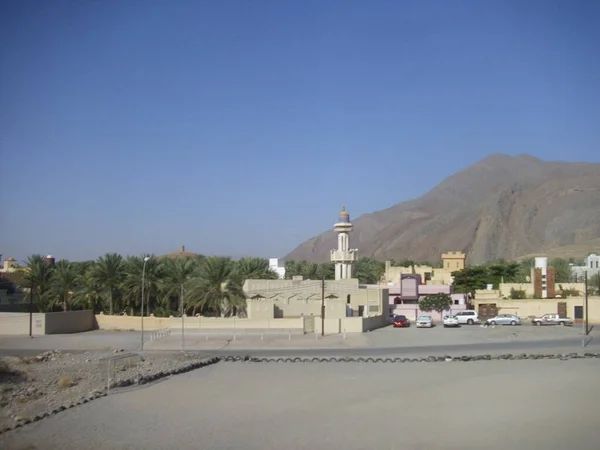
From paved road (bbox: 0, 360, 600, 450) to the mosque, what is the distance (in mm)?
20826

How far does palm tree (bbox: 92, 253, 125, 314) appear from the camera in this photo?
190ft

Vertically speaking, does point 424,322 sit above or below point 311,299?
below

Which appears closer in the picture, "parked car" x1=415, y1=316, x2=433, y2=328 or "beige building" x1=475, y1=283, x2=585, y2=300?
"parked car" x1=415, y1=316, x2=433, y2=328

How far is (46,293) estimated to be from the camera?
60.5 m

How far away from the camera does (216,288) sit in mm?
54938

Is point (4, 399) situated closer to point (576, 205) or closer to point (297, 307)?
point (297, 307)

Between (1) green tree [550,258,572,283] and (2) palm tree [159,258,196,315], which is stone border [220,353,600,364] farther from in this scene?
(1) green tree [550,258,572,283]

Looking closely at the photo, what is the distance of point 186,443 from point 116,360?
55.6 feet

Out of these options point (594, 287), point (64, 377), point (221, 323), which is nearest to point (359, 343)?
point (221, 323)

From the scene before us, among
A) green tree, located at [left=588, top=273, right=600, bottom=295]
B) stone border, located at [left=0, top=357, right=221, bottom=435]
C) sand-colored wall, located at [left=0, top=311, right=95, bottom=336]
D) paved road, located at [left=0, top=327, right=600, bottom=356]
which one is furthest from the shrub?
sand-colored wall, located at [left=0, top=311, right=95, bottom=336]

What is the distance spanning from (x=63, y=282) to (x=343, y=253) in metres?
26.6

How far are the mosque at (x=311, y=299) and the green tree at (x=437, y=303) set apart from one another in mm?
4751

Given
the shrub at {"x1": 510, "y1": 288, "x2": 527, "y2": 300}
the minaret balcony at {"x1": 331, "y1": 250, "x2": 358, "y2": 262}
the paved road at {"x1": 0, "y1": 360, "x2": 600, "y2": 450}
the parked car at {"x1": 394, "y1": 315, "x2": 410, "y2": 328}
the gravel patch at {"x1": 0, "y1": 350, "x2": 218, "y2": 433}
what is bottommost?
the gravel patch at {"x1": 0, "y1": 350, "x2": 218, "y2": 433}

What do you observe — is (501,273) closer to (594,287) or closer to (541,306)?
(594,287)
